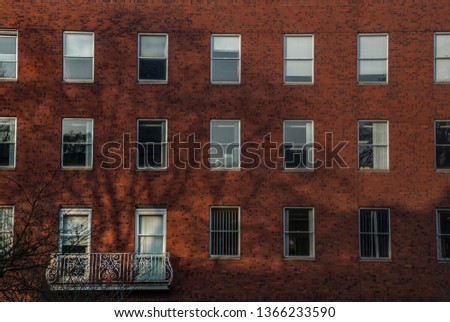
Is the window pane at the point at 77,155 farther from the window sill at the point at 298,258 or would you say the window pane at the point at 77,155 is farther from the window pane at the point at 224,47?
the window sill at the point at 298,258

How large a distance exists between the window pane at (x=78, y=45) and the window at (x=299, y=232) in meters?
9.02

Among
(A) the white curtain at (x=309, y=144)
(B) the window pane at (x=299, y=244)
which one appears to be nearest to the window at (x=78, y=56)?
(A) the white curtain at (x=309, y=144)

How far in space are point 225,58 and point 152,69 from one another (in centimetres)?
264

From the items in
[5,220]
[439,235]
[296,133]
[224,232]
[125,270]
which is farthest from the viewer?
[296,133]

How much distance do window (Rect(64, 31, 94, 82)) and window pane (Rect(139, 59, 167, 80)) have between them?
1.77 metres

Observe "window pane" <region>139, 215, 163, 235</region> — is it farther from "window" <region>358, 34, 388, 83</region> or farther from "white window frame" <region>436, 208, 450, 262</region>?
"white window frame" <region>436, 208, 450, 262</region>

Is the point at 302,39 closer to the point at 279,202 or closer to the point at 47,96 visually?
the point at 279,202

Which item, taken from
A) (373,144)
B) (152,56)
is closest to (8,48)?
(152,56)

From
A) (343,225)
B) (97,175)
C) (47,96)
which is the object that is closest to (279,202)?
(343,225)

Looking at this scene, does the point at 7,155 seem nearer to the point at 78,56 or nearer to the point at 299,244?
the point at 78,56

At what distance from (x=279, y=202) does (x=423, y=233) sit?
16.7ft

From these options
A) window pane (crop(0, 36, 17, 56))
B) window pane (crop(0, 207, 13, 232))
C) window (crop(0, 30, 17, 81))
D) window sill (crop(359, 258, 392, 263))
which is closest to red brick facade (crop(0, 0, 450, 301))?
window sill (crop(359, 258, 392, 263))

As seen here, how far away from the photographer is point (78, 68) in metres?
29.0

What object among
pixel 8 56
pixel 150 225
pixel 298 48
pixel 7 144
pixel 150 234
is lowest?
pixel 150 234
